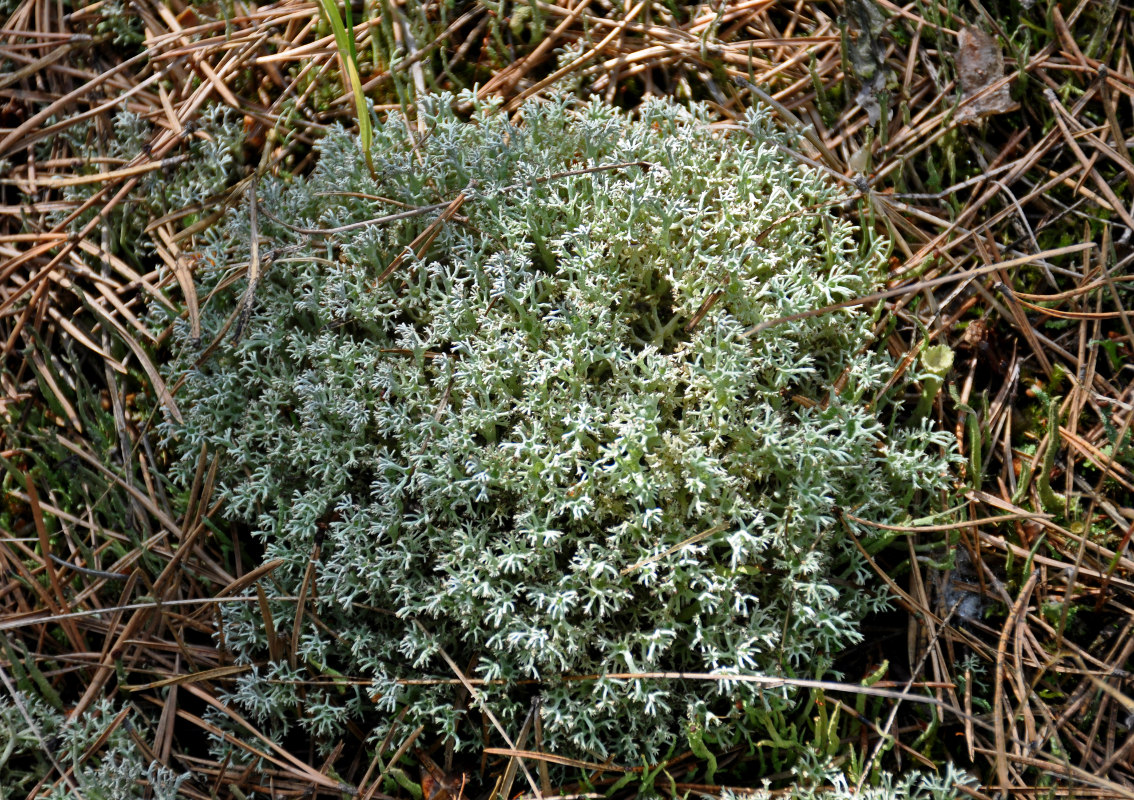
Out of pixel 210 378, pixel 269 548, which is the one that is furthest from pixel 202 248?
pixel 269 548

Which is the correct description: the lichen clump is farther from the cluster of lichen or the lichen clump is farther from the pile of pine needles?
the cluster of lichen

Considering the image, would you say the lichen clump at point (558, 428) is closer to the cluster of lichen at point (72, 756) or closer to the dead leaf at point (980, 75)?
the cluster of lichen at point (72, 756)

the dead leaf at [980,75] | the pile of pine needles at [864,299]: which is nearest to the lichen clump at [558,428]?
the pile of pine needles at [864,299]

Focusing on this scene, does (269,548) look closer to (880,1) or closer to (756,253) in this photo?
(756,253)

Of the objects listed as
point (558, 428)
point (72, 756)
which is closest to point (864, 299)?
point (558, 428)

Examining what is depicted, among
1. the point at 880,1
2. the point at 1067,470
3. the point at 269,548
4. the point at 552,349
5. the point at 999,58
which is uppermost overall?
the point at 880,1

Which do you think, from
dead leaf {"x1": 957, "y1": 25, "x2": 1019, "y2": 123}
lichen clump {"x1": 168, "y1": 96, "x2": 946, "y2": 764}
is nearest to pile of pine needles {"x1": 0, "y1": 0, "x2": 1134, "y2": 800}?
dead leaf {"x1": 957, "y1": 25, "x2": 1019, "y2": 123}
